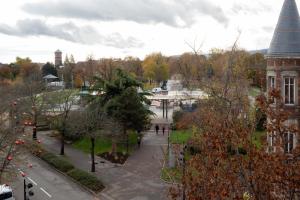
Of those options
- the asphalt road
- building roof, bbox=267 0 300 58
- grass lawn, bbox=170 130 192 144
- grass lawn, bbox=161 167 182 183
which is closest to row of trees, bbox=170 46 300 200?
grass lawn, bbox=161 167 182 183

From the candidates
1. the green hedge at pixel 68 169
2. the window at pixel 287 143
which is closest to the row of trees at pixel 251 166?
the window at pixel 287 143

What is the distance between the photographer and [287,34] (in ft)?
69.0

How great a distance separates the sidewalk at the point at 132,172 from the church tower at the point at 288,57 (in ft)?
29.9

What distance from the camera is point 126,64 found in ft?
356

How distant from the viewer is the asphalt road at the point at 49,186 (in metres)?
24.9

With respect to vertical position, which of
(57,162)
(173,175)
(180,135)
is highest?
(173,175)

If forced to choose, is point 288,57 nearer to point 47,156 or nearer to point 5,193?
point 5,193

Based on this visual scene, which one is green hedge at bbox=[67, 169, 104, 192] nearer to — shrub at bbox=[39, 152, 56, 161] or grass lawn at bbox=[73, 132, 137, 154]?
shrub at bbox=[39, 152, 56, 161]

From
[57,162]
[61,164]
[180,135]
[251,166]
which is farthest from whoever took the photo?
[180,135]

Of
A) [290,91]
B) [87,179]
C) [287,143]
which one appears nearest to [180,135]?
[87,179]

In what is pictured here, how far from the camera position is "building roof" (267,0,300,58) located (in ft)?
67.9

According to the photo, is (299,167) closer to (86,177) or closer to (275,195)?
(275,195)

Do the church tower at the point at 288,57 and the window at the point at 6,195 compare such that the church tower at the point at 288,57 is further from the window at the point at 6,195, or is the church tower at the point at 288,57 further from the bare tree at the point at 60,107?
the bare tree at the point at 60,107

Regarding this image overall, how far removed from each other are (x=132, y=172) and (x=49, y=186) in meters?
5.85
